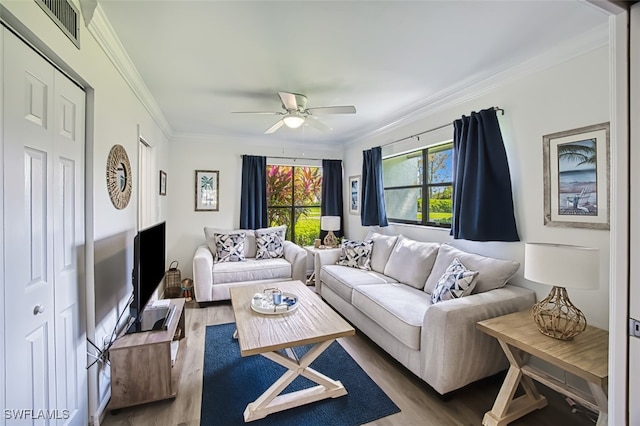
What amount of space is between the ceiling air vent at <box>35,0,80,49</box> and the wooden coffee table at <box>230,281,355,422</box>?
6.26 feet

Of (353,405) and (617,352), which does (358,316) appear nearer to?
(353,405)

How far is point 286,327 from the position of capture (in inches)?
79.0

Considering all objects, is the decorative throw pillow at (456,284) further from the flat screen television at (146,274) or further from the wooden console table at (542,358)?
the flat screen television at (146,274)

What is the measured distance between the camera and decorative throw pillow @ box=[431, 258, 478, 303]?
2262mm

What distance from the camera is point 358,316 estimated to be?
9.54 ft

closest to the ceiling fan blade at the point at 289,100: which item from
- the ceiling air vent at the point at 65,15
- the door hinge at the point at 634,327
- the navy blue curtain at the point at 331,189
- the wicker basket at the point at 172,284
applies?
the ceiling air vent at the point at 65,15

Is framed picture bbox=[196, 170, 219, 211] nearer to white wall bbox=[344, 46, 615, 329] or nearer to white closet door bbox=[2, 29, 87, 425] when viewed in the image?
white closet door bbox=[2, 29, 87, 425]

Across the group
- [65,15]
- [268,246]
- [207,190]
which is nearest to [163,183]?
[207,190]

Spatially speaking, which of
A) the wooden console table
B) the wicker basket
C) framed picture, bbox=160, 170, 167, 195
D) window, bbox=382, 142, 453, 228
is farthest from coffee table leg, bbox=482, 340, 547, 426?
framed picture, bbox=160, 170, 167, 195

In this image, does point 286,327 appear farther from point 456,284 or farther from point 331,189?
point 331,189

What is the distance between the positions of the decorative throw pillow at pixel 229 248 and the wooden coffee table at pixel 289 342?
1.99 meters

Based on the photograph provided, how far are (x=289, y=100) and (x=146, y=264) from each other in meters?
1.80

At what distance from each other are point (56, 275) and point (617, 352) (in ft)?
8.10

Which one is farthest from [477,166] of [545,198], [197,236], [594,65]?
[197,236]
